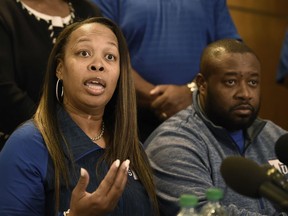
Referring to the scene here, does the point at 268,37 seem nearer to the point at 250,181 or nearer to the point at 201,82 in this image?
the point at 201,82

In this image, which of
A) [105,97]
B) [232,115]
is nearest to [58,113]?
[105,97]

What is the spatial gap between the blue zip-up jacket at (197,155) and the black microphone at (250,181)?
761 millimetres

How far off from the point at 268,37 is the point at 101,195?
3009 millimetres

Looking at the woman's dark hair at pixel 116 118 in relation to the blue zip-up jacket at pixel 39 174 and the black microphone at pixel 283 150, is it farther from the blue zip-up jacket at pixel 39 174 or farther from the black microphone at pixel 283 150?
the black microphone at pixel 283 150

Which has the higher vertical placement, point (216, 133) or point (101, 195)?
point (101, 195)

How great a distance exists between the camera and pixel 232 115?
2559 mm

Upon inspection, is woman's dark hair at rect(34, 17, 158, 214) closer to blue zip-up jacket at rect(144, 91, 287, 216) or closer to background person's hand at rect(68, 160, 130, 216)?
blue zip-up jacket at rect(144, 91, 287, 216)

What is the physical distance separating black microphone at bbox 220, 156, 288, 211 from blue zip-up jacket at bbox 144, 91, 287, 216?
2.50 feet

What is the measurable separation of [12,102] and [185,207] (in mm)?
1219

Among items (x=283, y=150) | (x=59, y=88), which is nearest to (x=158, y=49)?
(x=59, y=88)

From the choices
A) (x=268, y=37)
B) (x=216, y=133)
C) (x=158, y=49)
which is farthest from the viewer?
(x=268, y=37)

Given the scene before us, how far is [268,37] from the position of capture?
4566 millimetres

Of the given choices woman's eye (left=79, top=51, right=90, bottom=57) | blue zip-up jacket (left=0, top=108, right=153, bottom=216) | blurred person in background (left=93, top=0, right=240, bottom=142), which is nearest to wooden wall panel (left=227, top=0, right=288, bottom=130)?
blurred person in background (left=93, top=0, right=240, bottom=142)

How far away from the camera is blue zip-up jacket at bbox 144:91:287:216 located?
2.31 m
